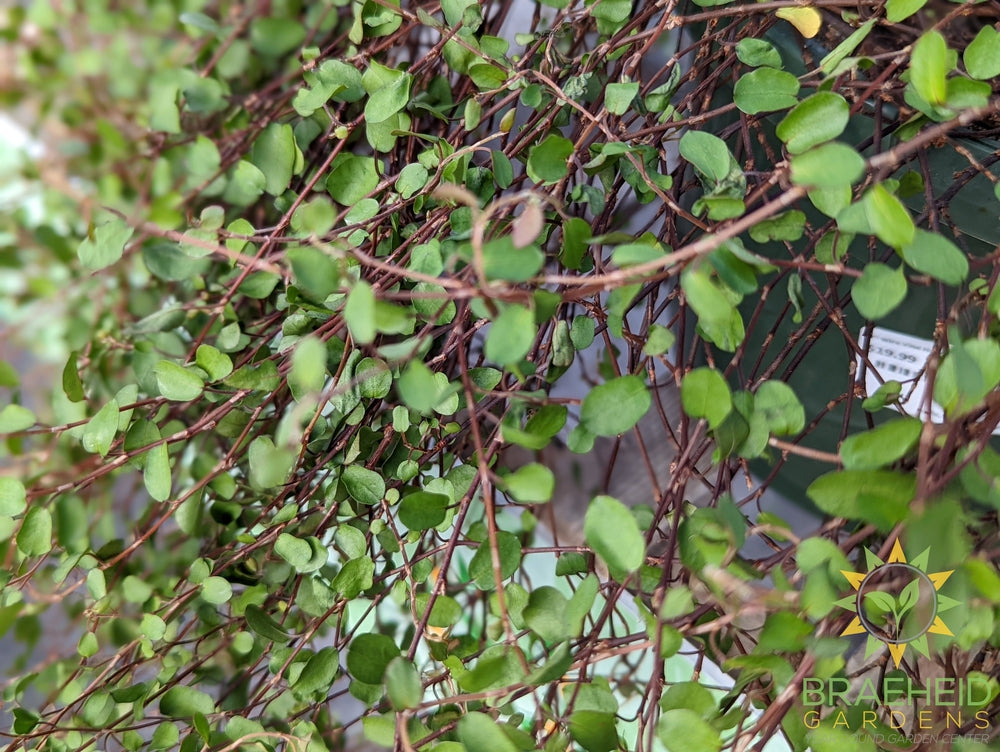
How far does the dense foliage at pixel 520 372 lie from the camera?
267 mm

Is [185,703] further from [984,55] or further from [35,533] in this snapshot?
[984,55]

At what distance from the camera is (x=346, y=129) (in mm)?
454

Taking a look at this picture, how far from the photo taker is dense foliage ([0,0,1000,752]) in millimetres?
267

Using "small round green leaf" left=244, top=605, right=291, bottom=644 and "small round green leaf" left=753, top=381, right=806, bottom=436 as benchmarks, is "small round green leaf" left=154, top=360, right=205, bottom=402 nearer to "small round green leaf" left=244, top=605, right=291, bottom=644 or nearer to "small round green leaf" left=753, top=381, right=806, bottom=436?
"small round green leaf" left=244, top=605, right=291, bottom=644

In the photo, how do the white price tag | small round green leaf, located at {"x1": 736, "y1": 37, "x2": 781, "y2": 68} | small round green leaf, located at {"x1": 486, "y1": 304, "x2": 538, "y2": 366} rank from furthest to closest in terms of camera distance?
the white price tag
small round green leaf, located at {"x1": 736, "y1": 37, "x2": 781, "y2": 68}
small round green leaf, located at {"x1": 486, "y1": 304, "x2": 538, "y2": 366}

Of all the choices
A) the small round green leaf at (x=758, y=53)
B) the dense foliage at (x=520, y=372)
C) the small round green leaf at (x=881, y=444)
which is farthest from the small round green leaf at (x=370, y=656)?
the small round green leaf at (x=758, y=53)

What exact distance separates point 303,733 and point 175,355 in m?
0.32

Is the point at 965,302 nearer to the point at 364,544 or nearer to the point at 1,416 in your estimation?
the point at 364,544

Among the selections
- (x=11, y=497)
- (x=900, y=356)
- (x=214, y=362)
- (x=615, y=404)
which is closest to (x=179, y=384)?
(x=214, y=362)

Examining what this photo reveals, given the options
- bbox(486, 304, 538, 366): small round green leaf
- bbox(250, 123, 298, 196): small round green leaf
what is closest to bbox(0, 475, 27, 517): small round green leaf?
bbox(250, 123, 298, 196): small round green leaf

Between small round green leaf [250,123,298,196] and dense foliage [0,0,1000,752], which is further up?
small round green leaf [250,123,298,196]

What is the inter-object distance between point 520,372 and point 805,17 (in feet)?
0.82

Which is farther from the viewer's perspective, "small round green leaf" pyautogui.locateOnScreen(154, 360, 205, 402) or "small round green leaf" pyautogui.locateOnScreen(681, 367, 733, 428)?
"small round green leaf" pyautogui.locateOnScreen(154, 360, 205, 402)

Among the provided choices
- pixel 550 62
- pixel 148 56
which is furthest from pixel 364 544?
pixel 148 56
